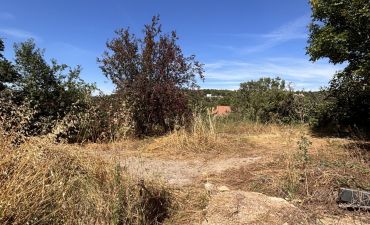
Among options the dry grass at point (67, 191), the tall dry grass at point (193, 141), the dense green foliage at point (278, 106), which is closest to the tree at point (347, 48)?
the dense green foliage at point (278, 106)

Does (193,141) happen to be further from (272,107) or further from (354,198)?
(272,107)

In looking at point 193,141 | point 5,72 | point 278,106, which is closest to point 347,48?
point 193,141

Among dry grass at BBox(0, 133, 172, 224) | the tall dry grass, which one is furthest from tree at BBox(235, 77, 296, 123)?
dry grass at BBox(0, 133, 172, 224)

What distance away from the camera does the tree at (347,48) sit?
7086 millimetres

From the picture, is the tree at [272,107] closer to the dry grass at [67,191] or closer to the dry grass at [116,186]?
the dry grass at [116,186]

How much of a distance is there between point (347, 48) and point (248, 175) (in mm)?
4165

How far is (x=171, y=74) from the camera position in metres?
9.71

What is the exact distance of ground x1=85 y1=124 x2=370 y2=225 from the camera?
3713 millimetres

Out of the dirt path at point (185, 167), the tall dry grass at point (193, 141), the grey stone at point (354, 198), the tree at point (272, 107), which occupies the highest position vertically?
the tree at point (272, 107)

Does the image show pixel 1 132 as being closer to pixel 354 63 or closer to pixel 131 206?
pixel 131 206

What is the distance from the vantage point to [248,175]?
543cm

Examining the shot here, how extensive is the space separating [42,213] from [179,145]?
16.0 ft

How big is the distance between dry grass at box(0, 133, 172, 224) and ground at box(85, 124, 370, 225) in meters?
0.27

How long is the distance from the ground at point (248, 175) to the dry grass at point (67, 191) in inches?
10.8
